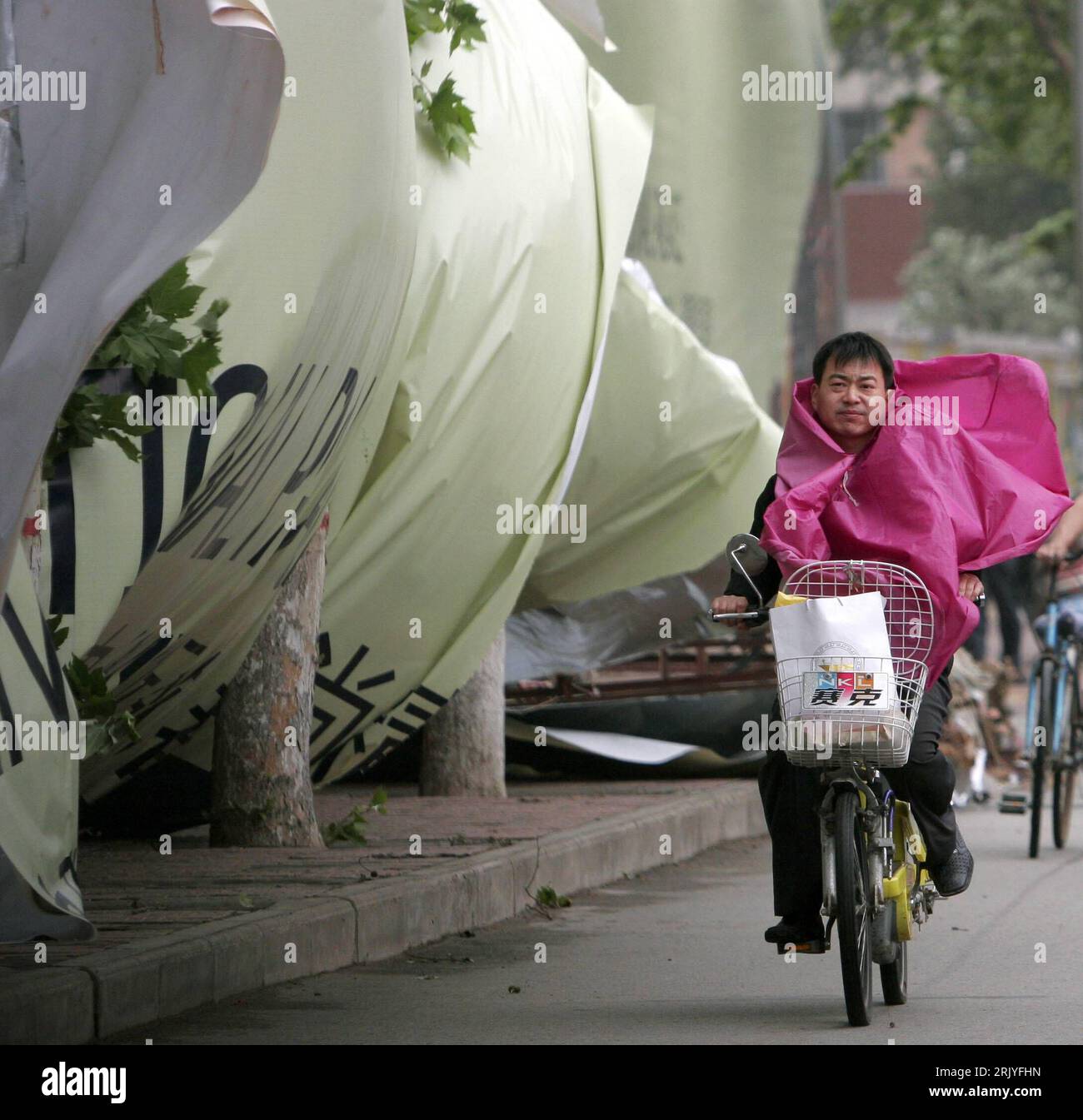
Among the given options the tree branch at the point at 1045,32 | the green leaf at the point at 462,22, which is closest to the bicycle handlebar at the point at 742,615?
the green leaf at the point at 462,22

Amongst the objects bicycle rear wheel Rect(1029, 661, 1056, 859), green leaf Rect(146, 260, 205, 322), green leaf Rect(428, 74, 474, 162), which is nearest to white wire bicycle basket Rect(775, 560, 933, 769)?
green leaf Rect(146, 260, 205, 322)

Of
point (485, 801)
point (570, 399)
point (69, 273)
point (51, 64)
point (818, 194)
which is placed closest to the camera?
point (69, 273)

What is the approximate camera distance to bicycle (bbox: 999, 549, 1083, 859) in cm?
922

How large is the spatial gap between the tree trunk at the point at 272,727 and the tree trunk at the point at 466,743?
2228 mm

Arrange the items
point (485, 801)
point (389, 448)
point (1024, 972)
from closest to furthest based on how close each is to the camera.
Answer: point (1024, 972), point (389, 448), point (485, 801)

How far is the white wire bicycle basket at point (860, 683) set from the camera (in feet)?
16.0

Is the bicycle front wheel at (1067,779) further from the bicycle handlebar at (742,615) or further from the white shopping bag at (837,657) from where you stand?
the white shopping bag at (837,657)

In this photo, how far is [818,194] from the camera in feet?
46.5

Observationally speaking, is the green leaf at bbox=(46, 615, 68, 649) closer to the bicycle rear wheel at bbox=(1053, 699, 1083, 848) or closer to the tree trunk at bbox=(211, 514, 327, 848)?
the tree trunk at bbox=(211, 514, 327, 848)

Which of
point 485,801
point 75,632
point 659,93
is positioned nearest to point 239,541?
point 75,632

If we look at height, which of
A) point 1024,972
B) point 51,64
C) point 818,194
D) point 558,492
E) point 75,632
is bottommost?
point 1024,972

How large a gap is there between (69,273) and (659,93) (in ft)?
25.2

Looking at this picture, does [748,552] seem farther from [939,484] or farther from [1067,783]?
[1067,783]
